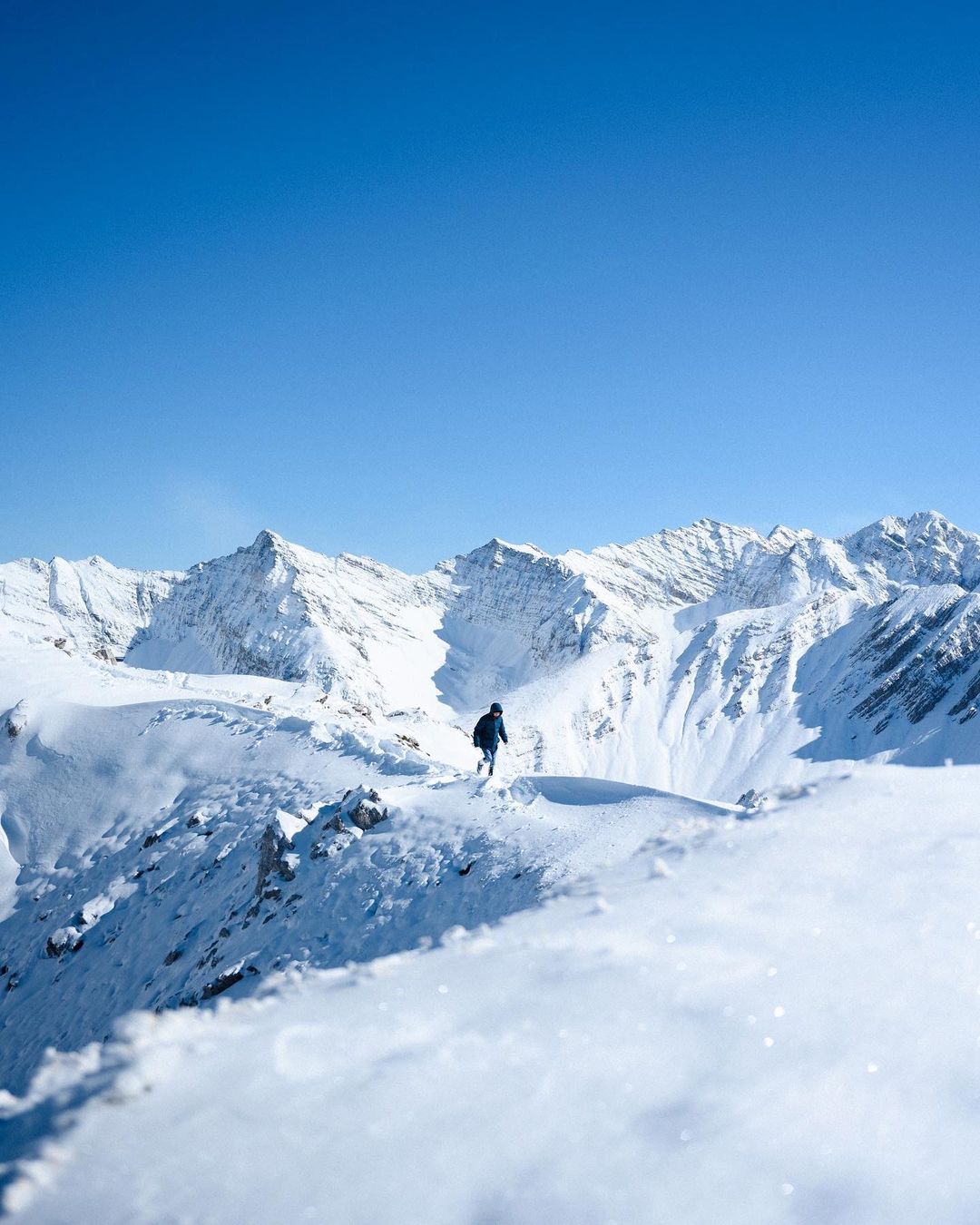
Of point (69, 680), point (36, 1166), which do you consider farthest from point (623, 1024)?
point (69, 680)

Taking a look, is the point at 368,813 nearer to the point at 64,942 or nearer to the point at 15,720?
the point at 64,942

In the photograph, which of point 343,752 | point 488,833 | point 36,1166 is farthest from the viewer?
point 343,752

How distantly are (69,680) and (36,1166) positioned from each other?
32.5m

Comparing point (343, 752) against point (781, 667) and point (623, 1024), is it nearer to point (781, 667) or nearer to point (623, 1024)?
point (623, 1024)

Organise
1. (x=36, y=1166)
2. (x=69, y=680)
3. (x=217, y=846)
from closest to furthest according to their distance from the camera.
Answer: (x=36, y=1166)
(x=217, y=846)
(x=69, y=680)

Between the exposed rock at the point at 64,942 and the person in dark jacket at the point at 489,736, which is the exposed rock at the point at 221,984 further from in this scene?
the person in dark jacket at the point at 489,736

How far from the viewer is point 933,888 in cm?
521

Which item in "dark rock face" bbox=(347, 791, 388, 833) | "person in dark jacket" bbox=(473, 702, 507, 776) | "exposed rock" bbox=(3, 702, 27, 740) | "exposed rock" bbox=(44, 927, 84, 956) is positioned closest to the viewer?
"dark rock face" bbox=(347, 791, 388, 833)

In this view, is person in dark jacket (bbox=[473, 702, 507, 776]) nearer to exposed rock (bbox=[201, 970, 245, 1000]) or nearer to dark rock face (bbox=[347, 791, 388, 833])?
dark rock face (bbox=[347, 791, 388, 833])

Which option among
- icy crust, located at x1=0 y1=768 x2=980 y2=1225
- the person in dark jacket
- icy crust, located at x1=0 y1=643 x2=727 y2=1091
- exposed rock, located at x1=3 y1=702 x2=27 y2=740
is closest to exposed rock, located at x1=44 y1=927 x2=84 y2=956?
icy crust, located at x1=0 y1=643 x2=727 y2=1091

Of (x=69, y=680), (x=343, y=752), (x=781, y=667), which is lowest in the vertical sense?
(x=781, y=667)

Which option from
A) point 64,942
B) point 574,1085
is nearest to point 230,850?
point 64,942

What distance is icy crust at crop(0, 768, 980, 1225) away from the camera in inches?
115

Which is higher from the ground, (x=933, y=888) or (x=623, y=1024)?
(x=623, y=1024)
